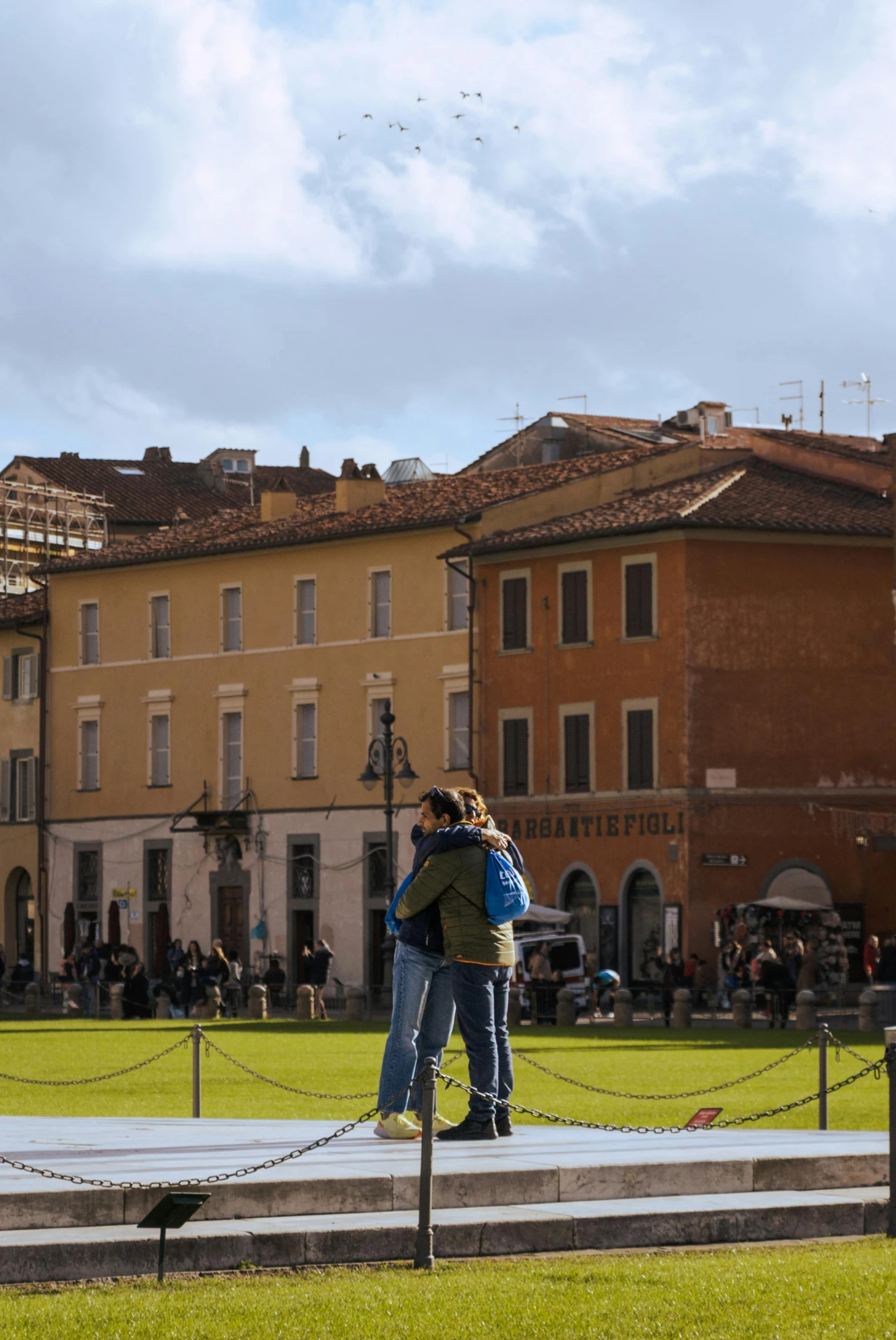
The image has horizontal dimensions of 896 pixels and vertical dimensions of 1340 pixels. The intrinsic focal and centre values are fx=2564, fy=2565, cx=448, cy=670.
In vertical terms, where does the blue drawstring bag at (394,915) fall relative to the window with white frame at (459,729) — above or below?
below

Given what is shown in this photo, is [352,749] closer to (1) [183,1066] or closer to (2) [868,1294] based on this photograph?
(1) [183,1066]

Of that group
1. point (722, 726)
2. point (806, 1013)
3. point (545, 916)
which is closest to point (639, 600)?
point (722, 726)

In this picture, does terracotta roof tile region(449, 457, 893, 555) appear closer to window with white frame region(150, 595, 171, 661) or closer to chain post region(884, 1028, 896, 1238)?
window with white frame region(150, 595, 171, 661)

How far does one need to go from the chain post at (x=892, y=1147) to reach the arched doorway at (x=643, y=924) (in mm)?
38925

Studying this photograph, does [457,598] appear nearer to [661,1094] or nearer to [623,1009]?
[623,1009]

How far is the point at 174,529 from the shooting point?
223 feet

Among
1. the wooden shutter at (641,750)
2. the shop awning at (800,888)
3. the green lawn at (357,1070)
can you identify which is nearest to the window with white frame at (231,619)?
the wooden shutter at (641,750)

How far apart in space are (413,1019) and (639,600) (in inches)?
1573

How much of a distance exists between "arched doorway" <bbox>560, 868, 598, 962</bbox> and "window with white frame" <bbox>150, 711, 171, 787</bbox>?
44.9 feet

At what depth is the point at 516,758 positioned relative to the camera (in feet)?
184

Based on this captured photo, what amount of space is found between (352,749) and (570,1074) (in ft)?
107

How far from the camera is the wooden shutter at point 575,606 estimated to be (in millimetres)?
54969

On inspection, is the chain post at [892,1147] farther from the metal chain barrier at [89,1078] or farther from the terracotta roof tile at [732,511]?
the terracotta roof tile at [732,511]

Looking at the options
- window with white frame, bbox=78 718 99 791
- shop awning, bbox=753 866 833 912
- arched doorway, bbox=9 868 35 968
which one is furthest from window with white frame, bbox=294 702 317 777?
shop awning, bbox=753 866 833 912
